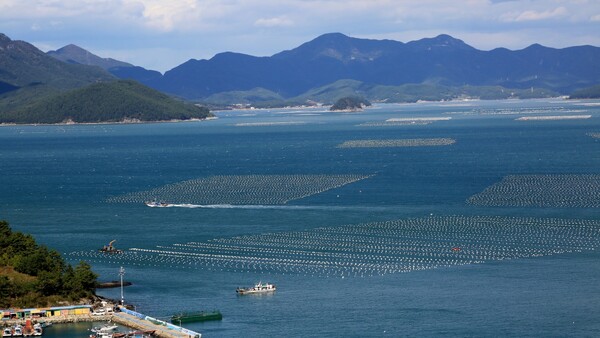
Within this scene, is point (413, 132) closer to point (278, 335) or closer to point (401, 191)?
point (401, 191)

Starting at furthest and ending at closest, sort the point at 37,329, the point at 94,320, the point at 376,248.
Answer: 1. the point at 376,248
2. the point at 94,320
3. the point at 37,329

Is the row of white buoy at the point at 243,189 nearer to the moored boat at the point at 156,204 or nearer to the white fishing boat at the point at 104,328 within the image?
the moored boat at the point at 156,204

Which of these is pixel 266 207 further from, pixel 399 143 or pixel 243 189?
pixel 399 143

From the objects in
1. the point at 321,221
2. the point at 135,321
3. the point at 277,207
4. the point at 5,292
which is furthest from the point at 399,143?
the point at 135,321

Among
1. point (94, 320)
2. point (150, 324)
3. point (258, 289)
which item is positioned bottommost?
point (94, 320)

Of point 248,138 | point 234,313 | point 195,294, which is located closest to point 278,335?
point 234,313

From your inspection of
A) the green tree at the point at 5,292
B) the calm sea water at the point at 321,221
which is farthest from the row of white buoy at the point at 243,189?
the green tree at the point at 5,292
